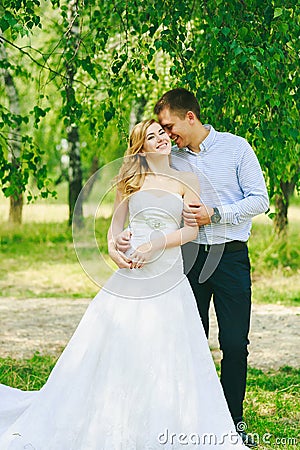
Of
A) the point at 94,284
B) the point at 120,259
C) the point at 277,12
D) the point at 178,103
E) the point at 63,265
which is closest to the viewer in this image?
the point at 120,259

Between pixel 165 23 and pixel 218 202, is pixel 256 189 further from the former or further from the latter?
pixel 165 23

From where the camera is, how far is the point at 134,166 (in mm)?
3484

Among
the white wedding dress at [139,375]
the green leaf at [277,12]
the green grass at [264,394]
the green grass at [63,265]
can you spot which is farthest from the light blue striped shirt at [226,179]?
the green grass at [63,265]

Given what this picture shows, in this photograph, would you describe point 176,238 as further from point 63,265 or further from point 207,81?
point 63,265

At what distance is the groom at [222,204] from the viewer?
3.69 metres

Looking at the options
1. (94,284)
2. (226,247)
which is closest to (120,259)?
(226,247)

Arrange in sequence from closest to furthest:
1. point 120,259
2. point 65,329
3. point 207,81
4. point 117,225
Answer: point 120,259, point 117,225, point 207,81, point 65,329

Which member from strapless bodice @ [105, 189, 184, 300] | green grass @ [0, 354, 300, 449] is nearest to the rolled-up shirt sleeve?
strapless bodice @ [105, 189, 184, 300]

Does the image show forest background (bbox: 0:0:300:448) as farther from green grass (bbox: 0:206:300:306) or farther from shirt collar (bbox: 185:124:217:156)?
green grass (bbox: 0:206:300:306)

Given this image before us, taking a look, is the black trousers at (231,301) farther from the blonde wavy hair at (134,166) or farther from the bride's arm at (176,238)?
the blonde wavy hair at (134,166)

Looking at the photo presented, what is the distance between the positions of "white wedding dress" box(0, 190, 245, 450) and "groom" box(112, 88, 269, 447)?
0.23 meters

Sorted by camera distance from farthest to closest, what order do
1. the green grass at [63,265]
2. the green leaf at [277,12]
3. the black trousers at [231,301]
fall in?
1. the green grass at [63,265]
2. the green leaf at [277,12]
3. the black trousers at [231,301]

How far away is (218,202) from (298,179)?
1.40 m

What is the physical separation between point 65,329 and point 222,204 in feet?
12.3
